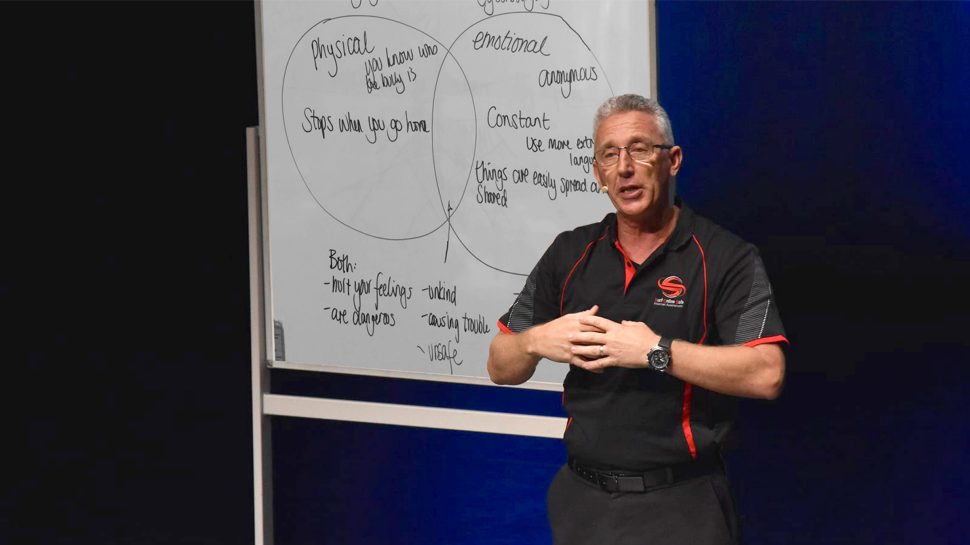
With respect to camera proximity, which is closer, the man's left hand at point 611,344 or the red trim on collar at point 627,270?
the man's left hand at point 611,344

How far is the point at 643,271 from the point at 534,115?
815 millimetres

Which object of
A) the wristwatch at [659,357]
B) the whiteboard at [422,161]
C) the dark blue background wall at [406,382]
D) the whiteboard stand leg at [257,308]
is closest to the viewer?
the wristwatch at [659,357]

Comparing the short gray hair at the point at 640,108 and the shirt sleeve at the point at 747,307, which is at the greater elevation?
the short gray hair at the point at 640,108

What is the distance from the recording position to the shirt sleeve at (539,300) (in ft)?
7.10

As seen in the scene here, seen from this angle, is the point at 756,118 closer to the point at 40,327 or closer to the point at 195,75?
the point at 195,75

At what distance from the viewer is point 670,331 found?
6.52ft

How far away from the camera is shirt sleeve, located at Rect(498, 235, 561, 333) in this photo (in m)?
2.16

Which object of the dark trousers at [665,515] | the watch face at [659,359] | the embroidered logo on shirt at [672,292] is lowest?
the dark trousers at [665,515]

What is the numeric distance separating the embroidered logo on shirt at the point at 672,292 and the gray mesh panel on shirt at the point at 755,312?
0.39 feet

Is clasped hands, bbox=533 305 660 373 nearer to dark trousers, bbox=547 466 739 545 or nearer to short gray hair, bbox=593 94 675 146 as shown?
dark trousers, bbox=547 466 739 545

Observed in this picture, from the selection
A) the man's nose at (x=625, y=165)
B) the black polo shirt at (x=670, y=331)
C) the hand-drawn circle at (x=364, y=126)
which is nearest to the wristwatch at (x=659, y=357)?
the black polo shirt at (x=670, y=331)

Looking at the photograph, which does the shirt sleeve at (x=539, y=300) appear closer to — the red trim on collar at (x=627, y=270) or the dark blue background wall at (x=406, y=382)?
the red trim on collar at (x=627, y=270)

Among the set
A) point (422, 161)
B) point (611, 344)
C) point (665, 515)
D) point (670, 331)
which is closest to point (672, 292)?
point (670, 331)

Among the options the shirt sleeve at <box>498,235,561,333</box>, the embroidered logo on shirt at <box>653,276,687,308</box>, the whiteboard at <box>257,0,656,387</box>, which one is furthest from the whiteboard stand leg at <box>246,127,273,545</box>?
the embroidered logo on shirt at <box>653,276,687,308</box>
